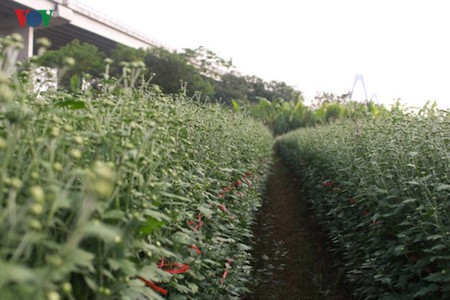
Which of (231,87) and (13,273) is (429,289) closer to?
(13,273)

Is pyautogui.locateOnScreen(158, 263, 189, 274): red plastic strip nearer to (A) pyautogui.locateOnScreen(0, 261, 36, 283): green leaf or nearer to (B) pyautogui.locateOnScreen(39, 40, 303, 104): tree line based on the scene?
(A) pyautogui.locateOnScreen(0, 261, 36, 283): green leaf

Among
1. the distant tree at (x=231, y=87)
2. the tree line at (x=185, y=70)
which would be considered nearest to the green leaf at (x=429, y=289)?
the tree line at (x=185, y=70)

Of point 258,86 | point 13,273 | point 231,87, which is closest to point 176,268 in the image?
point 13,273

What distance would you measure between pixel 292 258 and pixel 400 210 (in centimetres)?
293

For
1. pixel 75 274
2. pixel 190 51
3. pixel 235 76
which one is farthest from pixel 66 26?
pixel 75 274

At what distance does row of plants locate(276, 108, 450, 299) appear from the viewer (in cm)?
285

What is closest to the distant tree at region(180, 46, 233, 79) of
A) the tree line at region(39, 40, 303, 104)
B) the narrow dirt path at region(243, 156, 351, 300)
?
the tree line at region(39, 40, 303, 104)

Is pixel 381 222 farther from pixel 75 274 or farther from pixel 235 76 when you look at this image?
pixel 235 76

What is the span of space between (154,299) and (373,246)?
105 inches

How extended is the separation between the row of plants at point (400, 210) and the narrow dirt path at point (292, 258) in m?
0.36

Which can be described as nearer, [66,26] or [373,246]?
[373,246]

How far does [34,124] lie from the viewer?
5.46 ft

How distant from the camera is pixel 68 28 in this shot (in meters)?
35.0

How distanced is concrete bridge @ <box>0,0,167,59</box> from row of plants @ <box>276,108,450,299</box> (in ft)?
80.6
